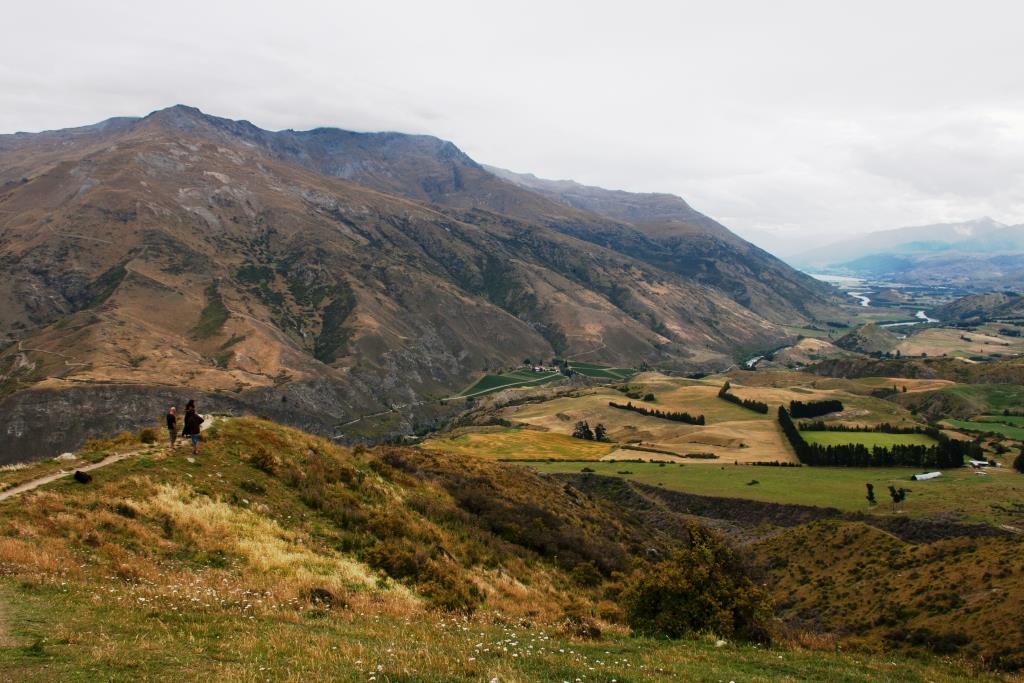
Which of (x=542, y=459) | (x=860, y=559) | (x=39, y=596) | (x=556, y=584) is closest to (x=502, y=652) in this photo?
(x=39, y=596)

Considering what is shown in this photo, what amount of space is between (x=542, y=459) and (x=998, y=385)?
531 feet

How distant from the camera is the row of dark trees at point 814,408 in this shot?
174750 mm

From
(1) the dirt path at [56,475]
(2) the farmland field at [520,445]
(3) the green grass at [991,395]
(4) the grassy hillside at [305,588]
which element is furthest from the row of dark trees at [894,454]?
(1) the dirt path at [56,475]

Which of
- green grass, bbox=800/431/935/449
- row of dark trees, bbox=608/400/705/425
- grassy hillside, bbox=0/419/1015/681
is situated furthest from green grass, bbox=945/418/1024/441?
grassy hillside, bbox=0/419/1015/681

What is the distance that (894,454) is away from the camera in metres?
106

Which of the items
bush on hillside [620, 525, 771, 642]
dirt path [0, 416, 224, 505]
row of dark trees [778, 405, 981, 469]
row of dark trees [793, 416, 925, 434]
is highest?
dirt path [0, 416, 224, 505]

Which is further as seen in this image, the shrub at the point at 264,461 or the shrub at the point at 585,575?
the shrub at the point at 585,575

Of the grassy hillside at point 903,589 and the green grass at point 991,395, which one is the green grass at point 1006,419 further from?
the grassy hillside at point 903,589

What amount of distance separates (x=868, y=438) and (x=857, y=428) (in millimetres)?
14855

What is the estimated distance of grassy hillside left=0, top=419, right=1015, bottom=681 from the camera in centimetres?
1245

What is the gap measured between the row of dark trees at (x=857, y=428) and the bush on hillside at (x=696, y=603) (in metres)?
131

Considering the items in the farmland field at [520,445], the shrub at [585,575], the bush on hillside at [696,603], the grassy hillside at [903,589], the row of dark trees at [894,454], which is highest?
the bush on hillside at [696,603]

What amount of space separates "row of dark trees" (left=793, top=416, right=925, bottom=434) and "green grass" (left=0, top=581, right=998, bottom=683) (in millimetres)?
135729

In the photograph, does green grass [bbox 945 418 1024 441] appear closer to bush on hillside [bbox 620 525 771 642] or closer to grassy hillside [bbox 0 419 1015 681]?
bush on hillside [bbox 620 525 771 642]
